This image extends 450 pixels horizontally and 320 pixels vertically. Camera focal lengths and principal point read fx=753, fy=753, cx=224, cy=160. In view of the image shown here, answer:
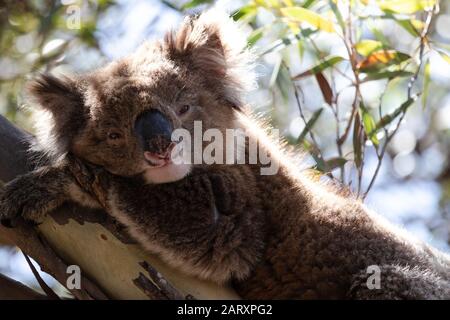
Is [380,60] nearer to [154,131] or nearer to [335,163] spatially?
[335,163]

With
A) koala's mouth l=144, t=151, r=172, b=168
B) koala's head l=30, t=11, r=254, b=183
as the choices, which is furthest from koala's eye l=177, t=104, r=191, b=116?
koala's mouth l=144, t=151, r=172, b=168

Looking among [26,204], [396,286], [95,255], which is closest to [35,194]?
[26,204]

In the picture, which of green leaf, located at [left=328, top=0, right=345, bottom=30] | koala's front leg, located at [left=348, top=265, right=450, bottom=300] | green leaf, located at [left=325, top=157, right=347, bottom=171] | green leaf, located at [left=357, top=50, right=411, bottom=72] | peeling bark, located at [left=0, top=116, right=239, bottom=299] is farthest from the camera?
green leaf, located at [left=357, top=50, right=411, bottom=72]

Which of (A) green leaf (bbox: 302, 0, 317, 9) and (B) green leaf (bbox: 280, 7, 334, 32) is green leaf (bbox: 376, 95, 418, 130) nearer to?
(B) green leaf (bbox: 280, 7, 334, 32)

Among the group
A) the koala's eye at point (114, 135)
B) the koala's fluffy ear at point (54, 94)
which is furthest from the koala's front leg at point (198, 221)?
the koala's fluffy ear at point (54, 94)

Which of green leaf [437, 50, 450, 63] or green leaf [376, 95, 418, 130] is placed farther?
green leaf [437, 50, 450, 63]

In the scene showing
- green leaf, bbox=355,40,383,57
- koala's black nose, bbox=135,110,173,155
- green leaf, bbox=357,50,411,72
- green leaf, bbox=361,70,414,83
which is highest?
green leaf, bbox=355,40,383,57

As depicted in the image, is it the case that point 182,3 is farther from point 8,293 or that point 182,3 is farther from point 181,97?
point 8,293

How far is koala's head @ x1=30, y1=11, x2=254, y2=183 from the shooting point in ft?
8.89

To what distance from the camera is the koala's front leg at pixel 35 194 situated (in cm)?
259
